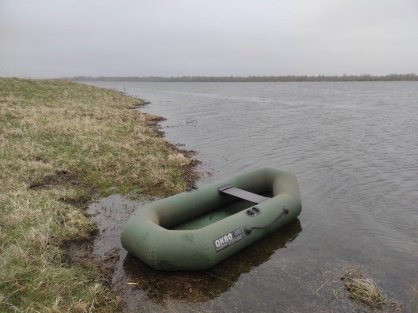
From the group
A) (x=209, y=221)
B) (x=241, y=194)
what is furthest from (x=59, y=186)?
Answer: (x=241, y=194)

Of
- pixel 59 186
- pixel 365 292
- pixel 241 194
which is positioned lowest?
pixel 365 292

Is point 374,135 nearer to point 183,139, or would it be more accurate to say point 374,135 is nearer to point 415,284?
point 183,139

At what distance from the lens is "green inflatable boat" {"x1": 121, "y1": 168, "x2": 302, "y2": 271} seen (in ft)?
20.0

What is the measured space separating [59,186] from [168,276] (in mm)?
5253

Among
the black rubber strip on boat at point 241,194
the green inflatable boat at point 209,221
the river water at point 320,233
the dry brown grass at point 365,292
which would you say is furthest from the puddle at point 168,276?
the dry brown grass at point 365,292

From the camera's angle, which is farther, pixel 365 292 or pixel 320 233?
pixel 320 233

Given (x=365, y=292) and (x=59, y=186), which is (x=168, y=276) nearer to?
(x=365, y=292)

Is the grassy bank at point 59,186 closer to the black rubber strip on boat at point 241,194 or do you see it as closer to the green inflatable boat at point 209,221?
the green inflatable boat at point 209,221

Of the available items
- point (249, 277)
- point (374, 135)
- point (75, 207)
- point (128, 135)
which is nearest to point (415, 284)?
point (249, 277)

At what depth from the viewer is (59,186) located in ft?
32.9

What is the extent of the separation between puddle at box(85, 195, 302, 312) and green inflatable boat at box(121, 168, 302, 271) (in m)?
0.26

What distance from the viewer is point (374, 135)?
20.3m

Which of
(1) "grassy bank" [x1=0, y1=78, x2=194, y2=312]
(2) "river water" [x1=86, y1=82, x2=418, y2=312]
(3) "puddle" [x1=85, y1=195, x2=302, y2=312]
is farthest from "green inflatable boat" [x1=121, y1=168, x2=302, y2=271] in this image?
(1) "grassy bank" [x1=0, y1=78, x2=194, y2=312]

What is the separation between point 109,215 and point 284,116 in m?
22.9
